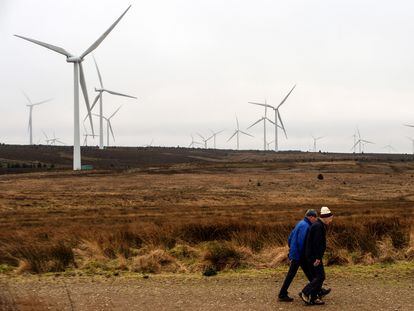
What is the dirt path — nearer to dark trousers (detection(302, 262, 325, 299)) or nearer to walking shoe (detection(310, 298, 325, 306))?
walking shoe (detection(310, 298, 325, 306))

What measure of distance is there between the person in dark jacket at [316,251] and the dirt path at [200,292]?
15.7 inches

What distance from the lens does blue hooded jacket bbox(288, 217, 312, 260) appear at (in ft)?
38.9

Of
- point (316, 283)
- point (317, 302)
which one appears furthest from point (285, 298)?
point (316, 283)

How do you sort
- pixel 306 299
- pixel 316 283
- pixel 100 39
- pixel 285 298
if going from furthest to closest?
pixel 100 39
pixel 285 298
pixel 306 299
pixel 316 283

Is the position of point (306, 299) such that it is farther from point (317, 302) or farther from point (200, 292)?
point (200, 292)

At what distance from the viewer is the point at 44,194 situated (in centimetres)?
5031

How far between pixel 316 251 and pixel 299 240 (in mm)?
428

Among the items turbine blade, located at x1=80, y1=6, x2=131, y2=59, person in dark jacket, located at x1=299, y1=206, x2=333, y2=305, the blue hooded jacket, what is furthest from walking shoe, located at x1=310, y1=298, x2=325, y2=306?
turbine blade, located at x1=80, y1=6, x2=131, y2=59

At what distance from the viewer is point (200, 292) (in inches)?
527

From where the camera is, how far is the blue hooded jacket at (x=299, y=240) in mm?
11852

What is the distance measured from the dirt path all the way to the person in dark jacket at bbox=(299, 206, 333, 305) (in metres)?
0.40

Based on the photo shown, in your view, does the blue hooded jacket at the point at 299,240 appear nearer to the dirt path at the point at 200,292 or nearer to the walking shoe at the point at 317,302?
the walking shoe at the point at 317,302

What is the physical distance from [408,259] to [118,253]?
864 centimetres

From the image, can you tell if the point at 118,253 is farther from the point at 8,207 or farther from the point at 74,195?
the point at 74,195
